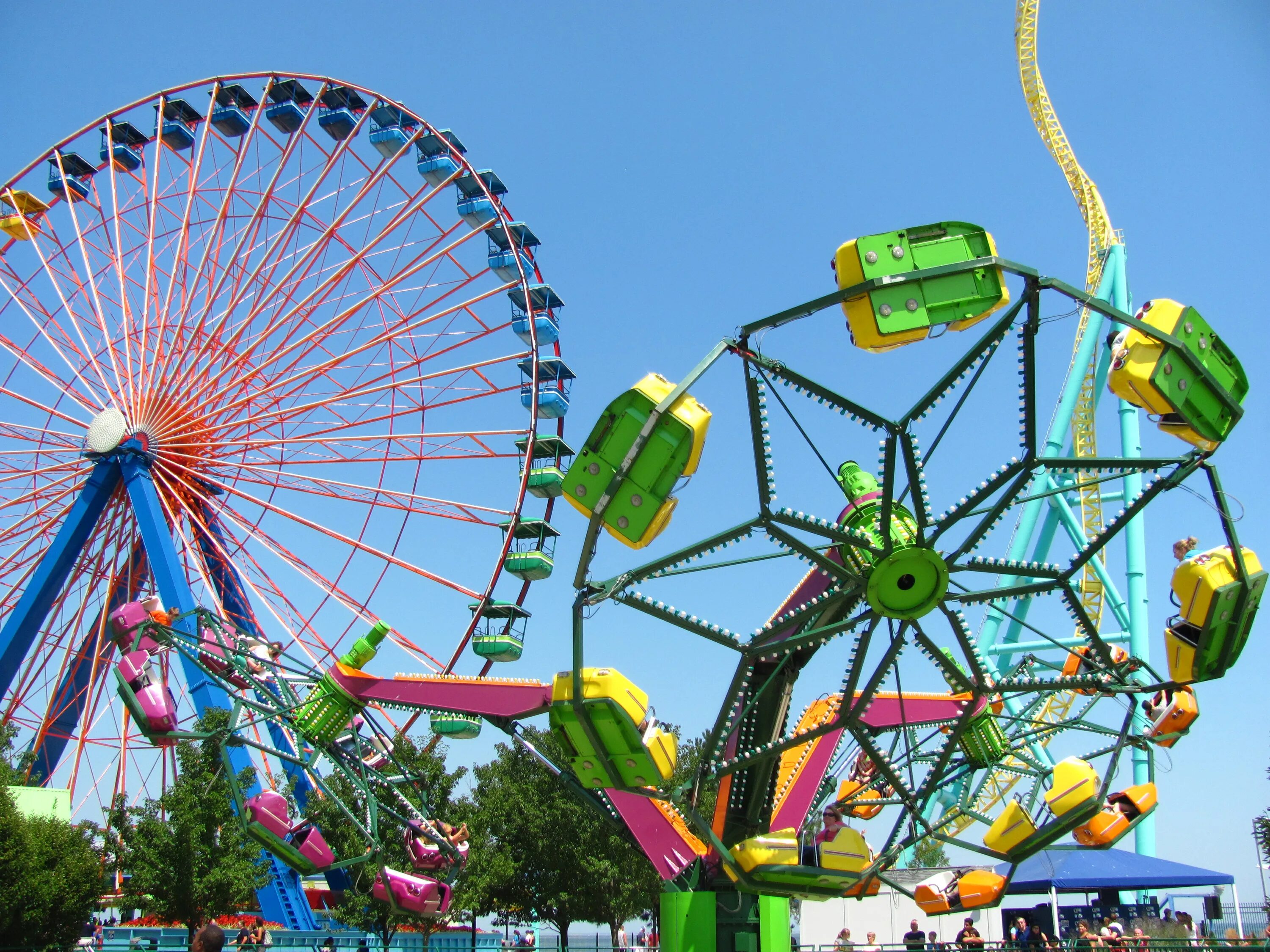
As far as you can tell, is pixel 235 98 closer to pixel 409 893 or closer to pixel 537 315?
pixel 537 315

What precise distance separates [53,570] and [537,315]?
441 inches

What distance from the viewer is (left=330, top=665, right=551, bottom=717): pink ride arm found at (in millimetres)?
13211

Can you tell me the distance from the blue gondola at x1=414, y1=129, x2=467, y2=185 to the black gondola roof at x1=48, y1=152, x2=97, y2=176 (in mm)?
8581

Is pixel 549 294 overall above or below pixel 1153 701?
above

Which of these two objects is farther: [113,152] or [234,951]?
[113,152]

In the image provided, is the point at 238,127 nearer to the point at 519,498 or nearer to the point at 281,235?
the point at 281,235

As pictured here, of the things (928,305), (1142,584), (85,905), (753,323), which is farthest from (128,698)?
(1142,584)

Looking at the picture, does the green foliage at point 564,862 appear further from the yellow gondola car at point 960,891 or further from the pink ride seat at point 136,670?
the yellow gondola car at point 960,891

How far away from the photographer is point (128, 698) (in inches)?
533

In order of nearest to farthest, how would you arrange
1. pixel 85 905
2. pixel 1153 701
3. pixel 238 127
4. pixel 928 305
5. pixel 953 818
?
1. pixel 928 305
2. pixel 953 818
3. pixel 1153 701
4. pixel 85 905
5. pixel 238 127

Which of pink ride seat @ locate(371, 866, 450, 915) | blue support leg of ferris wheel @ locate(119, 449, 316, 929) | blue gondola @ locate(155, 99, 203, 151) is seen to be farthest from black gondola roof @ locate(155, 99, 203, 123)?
pink ride seat @ locate(371, 866, 450, 915)

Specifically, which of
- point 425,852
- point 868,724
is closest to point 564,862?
point 425,852

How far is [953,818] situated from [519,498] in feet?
40.8

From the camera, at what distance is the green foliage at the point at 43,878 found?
17.5m
